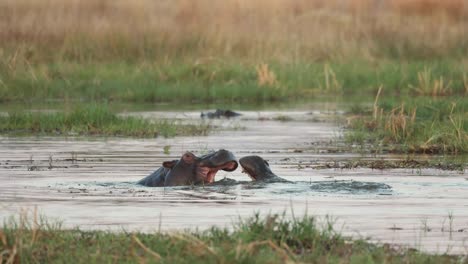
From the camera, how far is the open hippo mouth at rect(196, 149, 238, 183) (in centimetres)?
1086

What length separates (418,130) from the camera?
50.6ft

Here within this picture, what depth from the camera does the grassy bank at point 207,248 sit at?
22.1 feet

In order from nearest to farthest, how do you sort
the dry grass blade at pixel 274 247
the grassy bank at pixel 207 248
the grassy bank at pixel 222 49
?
the dry grass blade at pixel 274 247, the grassy bank at pixel 207 248, the grassy bank at pixel 222 49

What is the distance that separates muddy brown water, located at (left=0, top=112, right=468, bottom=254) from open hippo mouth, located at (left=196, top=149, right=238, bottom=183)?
17 cm

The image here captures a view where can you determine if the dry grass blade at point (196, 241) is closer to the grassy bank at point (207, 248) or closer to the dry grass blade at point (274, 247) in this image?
the grassy bank at point (207, 248)

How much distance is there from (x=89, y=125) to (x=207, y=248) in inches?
408

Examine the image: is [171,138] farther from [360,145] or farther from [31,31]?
[31,31]

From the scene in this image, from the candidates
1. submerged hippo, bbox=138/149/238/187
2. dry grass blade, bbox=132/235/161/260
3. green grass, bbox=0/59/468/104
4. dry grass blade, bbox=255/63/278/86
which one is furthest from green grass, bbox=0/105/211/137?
dry grass blade, bbox=132/235/161/260

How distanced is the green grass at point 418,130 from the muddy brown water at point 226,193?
2.44ft

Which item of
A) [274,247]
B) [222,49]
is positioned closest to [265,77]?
[222,49]

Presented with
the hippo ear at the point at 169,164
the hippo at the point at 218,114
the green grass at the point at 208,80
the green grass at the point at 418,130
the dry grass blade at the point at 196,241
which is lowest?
the dry grass blade at the point at 196,241

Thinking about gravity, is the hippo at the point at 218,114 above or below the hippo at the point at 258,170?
above

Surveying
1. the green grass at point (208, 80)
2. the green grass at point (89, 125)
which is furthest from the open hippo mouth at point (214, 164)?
the green grass at point (208, 80)

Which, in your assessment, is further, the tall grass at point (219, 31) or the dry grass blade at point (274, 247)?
the tall grass at point (219, 31)
